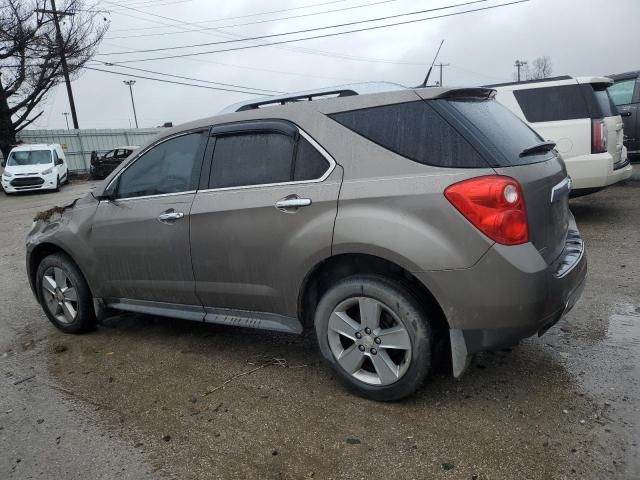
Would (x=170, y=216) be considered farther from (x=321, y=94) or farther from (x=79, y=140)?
(x=79, y=140)

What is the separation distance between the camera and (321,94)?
350cm

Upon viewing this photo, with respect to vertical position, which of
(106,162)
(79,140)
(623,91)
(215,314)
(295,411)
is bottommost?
(295,411)

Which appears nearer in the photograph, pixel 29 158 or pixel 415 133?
pixel 415 133

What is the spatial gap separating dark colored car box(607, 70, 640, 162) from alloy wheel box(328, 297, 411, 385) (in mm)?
9495

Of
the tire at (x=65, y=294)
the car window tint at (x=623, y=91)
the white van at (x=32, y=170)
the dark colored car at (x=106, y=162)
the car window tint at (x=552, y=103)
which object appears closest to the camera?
the tire at (x=65, y=294)

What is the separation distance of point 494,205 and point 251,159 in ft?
5.21

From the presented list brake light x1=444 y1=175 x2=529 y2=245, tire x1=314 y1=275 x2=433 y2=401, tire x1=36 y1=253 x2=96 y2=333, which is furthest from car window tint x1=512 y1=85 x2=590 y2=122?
tire x1=36 y1=253 x2=96 y2=333

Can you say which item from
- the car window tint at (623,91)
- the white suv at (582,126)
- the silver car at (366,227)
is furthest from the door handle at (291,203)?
the car window tint at (623,91)

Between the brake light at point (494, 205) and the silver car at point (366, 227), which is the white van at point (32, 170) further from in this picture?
the brake light at point (494, 205)

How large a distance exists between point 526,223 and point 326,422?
5.00 ft

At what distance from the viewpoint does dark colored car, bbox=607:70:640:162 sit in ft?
33.1

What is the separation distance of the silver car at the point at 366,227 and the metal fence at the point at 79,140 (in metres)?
27.3

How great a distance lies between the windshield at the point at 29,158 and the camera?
68.2ft

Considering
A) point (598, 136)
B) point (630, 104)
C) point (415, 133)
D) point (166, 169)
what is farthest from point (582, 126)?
point (166, 169)
